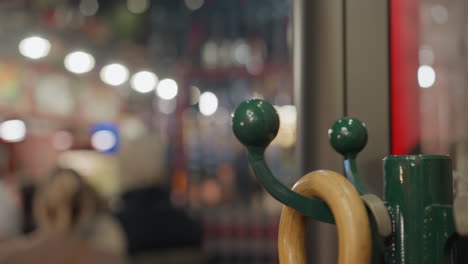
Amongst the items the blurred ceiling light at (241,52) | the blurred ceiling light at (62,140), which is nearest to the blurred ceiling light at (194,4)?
the blurred ceiling light at (241,52)

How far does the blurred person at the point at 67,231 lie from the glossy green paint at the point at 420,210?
168 cm

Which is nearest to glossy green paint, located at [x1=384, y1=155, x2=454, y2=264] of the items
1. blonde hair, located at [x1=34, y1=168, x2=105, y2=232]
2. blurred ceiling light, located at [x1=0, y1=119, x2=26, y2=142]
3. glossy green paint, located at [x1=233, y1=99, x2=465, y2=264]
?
glossy green paint, located at [x1=233, y1=99, x2=465, y2=264]

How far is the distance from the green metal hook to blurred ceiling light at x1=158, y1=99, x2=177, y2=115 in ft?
16.3

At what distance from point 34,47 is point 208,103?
161cm

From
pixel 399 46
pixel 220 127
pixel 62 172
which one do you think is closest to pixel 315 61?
pixel 399 46

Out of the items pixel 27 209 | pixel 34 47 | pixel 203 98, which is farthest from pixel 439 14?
pixel 203 98

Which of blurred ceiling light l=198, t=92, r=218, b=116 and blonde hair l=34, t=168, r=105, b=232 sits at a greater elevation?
blurred ceiling light l=198, t=92, r=218, b=116

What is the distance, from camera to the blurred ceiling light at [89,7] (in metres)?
4.67

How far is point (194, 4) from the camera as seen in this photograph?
526 cm

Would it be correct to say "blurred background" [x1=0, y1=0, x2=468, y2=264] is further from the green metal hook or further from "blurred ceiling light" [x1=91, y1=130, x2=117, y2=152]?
the green metal hook

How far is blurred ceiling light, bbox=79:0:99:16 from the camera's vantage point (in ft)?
15.3

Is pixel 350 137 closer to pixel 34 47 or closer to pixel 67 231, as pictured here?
pixel 67 231

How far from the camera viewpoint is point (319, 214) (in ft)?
1.55

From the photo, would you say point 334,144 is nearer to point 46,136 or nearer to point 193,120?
point 46,136
